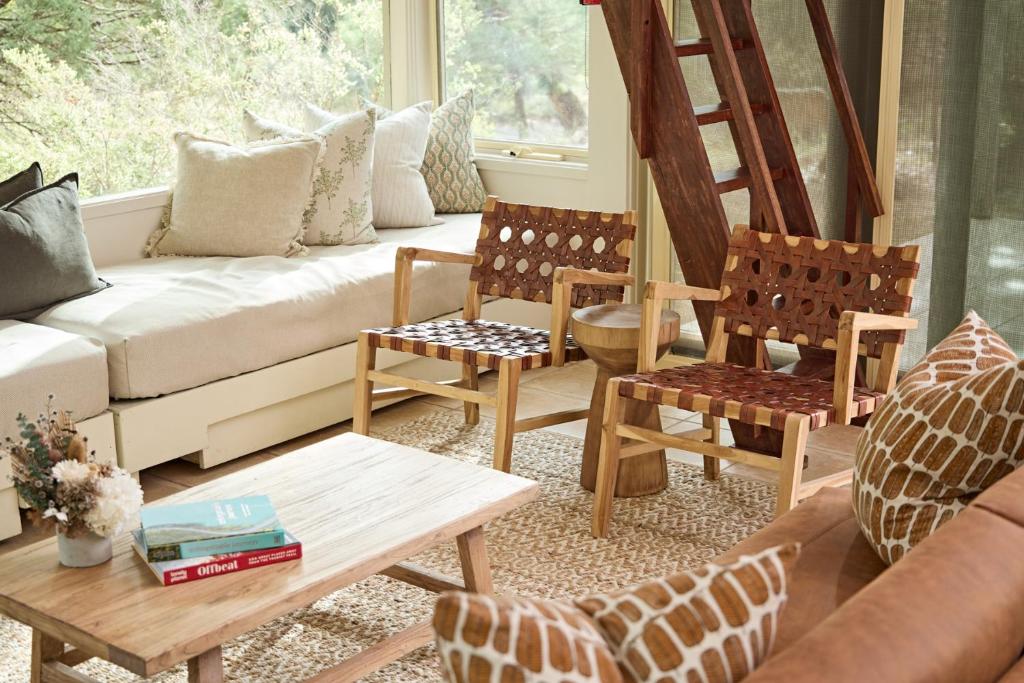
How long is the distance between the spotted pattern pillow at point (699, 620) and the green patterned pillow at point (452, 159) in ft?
12.8

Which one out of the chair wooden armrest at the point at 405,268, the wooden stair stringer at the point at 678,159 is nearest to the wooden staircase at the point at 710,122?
the wooden stair stringer at the point at 678,159

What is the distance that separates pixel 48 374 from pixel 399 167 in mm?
1929

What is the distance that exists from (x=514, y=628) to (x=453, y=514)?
130cm

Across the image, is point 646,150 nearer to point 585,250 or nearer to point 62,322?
point 585,250

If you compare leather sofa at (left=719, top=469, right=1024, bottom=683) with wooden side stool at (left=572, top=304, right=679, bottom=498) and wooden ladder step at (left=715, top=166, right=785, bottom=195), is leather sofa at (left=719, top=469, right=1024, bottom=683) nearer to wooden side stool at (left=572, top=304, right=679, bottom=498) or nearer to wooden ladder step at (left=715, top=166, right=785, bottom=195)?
wooden side stool at (left=572, top=304, right=679, bottom=498)

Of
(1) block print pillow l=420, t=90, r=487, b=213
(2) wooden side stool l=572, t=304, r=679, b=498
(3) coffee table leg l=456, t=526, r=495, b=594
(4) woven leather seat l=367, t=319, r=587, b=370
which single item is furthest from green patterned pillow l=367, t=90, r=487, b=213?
(3) coffee table leg l=456, t=526, r=495, b=594

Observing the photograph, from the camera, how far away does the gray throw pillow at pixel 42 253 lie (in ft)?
11.4

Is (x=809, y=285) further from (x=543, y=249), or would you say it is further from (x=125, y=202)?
(x=125, y=202)

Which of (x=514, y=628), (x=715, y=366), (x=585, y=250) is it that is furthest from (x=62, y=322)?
(x=514, y=628)

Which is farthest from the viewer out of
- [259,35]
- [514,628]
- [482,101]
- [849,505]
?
[482,101]

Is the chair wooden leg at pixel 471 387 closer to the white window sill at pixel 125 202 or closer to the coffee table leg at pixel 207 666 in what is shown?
the white window sill at pixel 125 202

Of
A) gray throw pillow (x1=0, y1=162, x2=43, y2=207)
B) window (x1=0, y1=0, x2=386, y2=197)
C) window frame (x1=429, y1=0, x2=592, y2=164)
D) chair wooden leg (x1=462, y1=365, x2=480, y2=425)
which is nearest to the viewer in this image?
gray throw pillow (x1=0, y1=162, x2=43, y2=207)

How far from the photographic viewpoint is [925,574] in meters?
1.32

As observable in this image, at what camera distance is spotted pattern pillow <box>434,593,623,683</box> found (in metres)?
1.06
